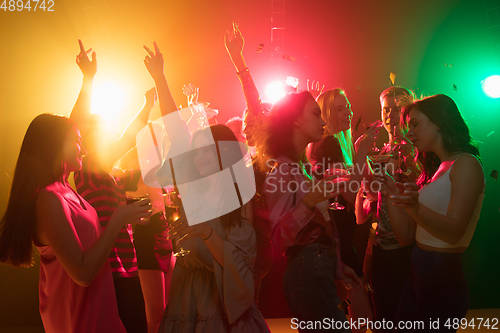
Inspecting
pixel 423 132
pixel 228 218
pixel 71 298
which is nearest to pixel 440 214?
pixel 423 132

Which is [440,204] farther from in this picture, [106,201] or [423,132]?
[106,201]

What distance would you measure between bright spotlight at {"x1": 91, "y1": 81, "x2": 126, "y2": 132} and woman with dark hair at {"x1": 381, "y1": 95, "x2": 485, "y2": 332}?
3095 mm

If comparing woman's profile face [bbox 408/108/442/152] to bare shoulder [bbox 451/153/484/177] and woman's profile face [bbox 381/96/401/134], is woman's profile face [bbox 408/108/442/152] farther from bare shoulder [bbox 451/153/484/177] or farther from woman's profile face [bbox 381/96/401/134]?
woman's profile face [bbox 381/96/401/134]

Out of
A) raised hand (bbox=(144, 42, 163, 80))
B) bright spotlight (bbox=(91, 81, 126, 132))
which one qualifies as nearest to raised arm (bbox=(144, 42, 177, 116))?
raised hand (bbox=(144, 42, 163, 80))

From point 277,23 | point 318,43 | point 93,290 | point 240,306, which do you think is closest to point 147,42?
point 277,23

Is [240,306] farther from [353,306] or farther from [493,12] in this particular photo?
[493,12]

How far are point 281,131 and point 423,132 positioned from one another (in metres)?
0.75

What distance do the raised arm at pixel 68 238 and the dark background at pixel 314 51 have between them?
251 centimetres

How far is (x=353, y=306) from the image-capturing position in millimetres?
2207

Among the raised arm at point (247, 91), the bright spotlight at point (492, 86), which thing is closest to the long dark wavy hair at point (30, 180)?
the raised arm at point (247, 91)

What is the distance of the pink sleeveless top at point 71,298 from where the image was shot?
1.38 meters

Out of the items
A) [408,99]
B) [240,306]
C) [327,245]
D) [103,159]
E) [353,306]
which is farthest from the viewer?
[408,99]

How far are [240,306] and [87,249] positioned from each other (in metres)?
0.69

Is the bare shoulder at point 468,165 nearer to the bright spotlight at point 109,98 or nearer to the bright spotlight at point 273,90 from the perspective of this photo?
the bright spotlight at point 273,90
